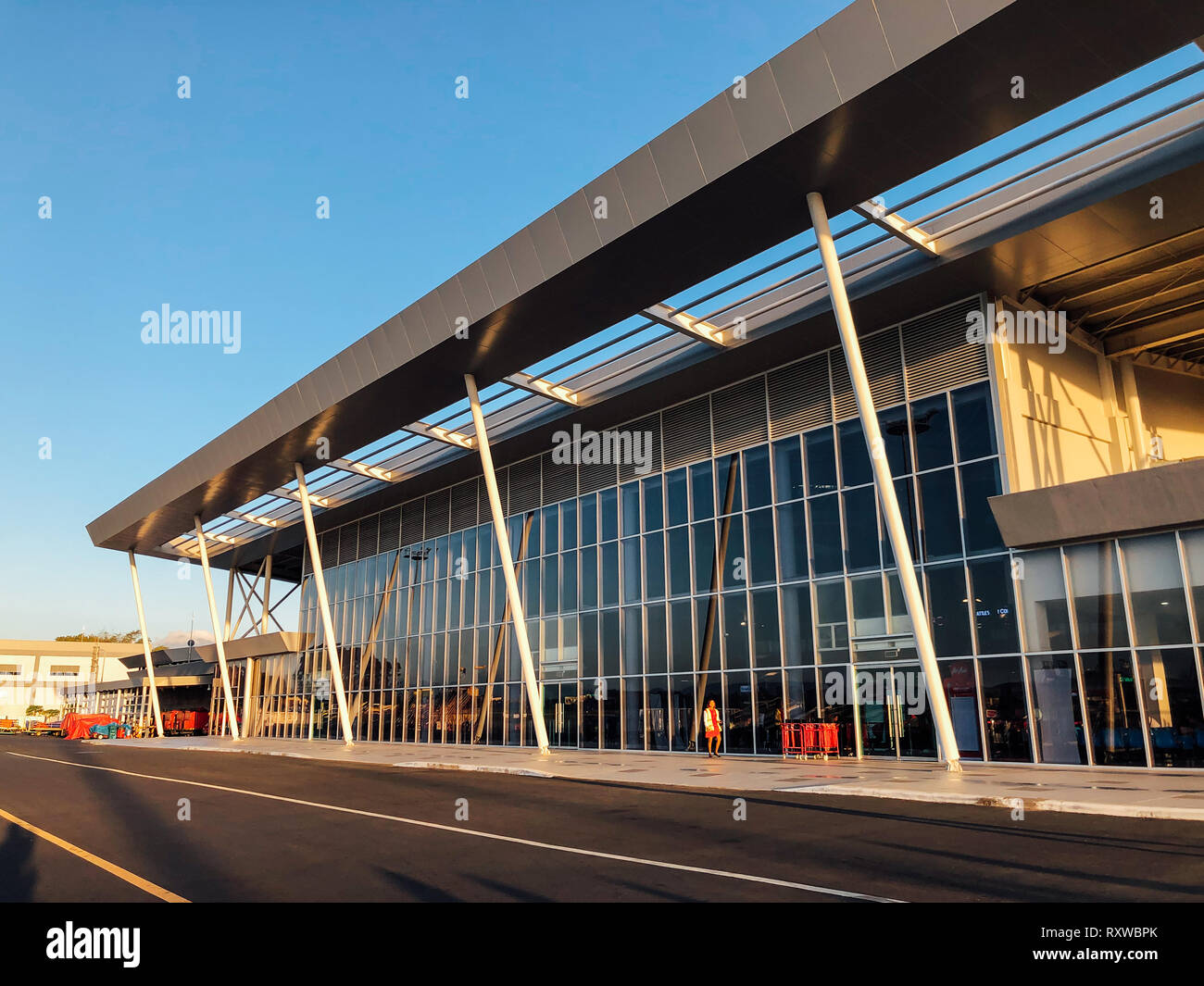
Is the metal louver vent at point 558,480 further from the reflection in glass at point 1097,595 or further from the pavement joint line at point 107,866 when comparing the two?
the pavement joint line at point 107,866

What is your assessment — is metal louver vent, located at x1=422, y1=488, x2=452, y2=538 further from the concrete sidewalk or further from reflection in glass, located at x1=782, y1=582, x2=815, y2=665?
reflection in glass, located at x1=782, y1=582, x2=815, y2=665

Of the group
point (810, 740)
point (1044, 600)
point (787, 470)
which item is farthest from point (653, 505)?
point (1044, 600)

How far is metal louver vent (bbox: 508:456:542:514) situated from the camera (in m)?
32.4

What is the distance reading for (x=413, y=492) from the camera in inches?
1499

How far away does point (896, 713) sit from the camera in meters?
20.7

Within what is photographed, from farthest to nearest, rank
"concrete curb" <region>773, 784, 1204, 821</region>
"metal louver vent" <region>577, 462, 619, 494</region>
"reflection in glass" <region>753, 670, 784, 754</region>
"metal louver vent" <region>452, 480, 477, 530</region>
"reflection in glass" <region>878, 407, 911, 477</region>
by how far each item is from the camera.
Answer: "metal louver vent" <region>452, 480, 477, 530</region>
"metal louver vent" <region>577, 462, 619, 494</region>
"reflection in glass" <region>753, 670, 784, 754</region>
"reflection in glass" <region>878, 407, 911, 477</region>
"concrete curb" <region>773, 784, 1204, 821</region>

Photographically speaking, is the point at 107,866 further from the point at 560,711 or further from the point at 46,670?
the point at 46,670

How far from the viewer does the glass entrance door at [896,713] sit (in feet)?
65.8

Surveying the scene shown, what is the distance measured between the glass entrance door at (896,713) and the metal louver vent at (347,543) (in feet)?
91.6

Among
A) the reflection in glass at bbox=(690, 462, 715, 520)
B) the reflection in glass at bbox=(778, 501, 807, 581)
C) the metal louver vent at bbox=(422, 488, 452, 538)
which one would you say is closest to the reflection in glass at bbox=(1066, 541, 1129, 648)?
the reflection in glass at bbox=(778, 501, 807, 581)

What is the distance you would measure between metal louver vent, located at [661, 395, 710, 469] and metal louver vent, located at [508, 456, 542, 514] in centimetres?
640

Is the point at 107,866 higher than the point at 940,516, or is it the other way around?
the point at 940,516

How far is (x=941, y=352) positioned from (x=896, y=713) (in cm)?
841
